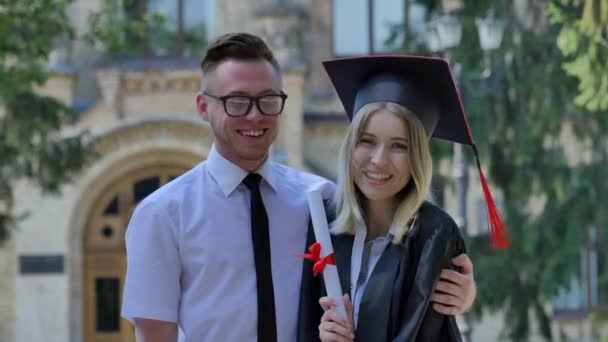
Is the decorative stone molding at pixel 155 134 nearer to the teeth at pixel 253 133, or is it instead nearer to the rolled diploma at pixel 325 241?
the teeth at pixel 253 133

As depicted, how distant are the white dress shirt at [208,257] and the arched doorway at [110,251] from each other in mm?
14944

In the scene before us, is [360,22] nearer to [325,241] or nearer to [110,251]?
[110,251]

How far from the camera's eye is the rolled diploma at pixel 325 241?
12.7 ft

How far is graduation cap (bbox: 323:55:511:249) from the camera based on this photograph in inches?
160

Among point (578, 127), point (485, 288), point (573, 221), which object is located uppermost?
point (578, 127)

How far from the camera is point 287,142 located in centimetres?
1830

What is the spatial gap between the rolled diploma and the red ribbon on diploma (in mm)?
11

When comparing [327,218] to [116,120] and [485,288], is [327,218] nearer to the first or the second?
[485,288]

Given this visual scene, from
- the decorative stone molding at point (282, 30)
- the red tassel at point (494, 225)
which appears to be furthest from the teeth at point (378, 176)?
the decorative stone molding at point (282, 30)

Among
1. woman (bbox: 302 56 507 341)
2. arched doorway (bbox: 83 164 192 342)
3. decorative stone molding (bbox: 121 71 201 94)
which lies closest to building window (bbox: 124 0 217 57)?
decorative stone molding (bbox: 121 71 201 94)

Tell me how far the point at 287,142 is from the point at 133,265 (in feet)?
47.0

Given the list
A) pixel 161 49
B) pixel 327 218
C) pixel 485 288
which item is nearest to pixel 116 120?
pixel 161 49

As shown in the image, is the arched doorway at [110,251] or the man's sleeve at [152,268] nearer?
the man's sleeve at [152,268]

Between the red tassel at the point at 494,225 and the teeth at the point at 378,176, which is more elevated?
the teeth at the point at 378,176
